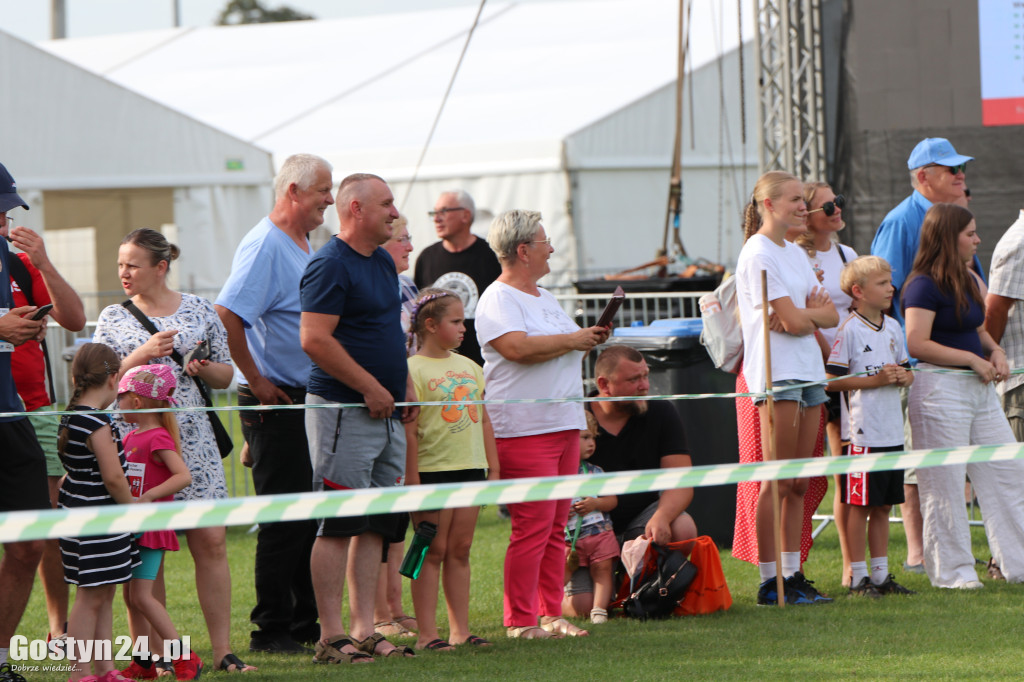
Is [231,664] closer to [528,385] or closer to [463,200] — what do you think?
[528,385]

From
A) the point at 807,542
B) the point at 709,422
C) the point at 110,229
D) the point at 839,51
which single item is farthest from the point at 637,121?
the point at 807,542

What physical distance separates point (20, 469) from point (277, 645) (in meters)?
1.33

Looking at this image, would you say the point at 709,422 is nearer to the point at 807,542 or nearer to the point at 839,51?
the point at 807,542

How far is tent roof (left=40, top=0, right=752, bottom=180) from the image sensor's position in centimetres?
1538

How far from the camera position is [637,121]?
50.1 feet

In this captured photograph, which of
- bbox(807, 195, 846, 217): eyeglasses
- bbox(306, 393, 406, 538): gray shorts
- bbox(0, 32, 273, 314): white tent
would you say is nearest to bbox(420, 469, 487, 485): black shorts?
bbox(306, 393, 406, 538): gray shorts

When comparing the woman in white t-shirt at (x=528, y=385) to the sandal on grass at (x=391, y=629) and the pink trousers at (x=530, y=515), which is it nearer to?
the pink trousers at (x=530, y=515)

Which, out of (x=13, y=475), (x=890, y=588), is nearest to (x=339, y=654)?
(x=13, y=475)

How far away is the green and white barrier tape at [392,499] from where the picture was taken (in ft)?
9.09

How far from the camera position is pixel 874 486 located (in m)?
5.79

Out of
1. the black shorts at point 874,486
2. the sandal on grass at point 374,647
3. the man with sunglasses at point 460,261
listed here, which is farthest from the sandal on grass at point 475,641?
the man with sunglasses at point 460,261

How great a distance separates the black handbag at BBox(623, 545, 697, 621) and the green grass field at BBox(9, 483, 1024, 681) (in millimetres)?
79

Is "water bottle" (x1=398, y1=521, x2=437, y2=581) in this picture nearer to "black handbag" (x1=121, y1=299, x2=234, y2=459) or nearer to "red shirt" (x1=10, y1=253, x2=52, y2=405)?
"black handbag" (x1=121, y1=299, x2=234, y2=459)

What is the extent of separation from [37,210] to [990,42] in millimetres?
10781
